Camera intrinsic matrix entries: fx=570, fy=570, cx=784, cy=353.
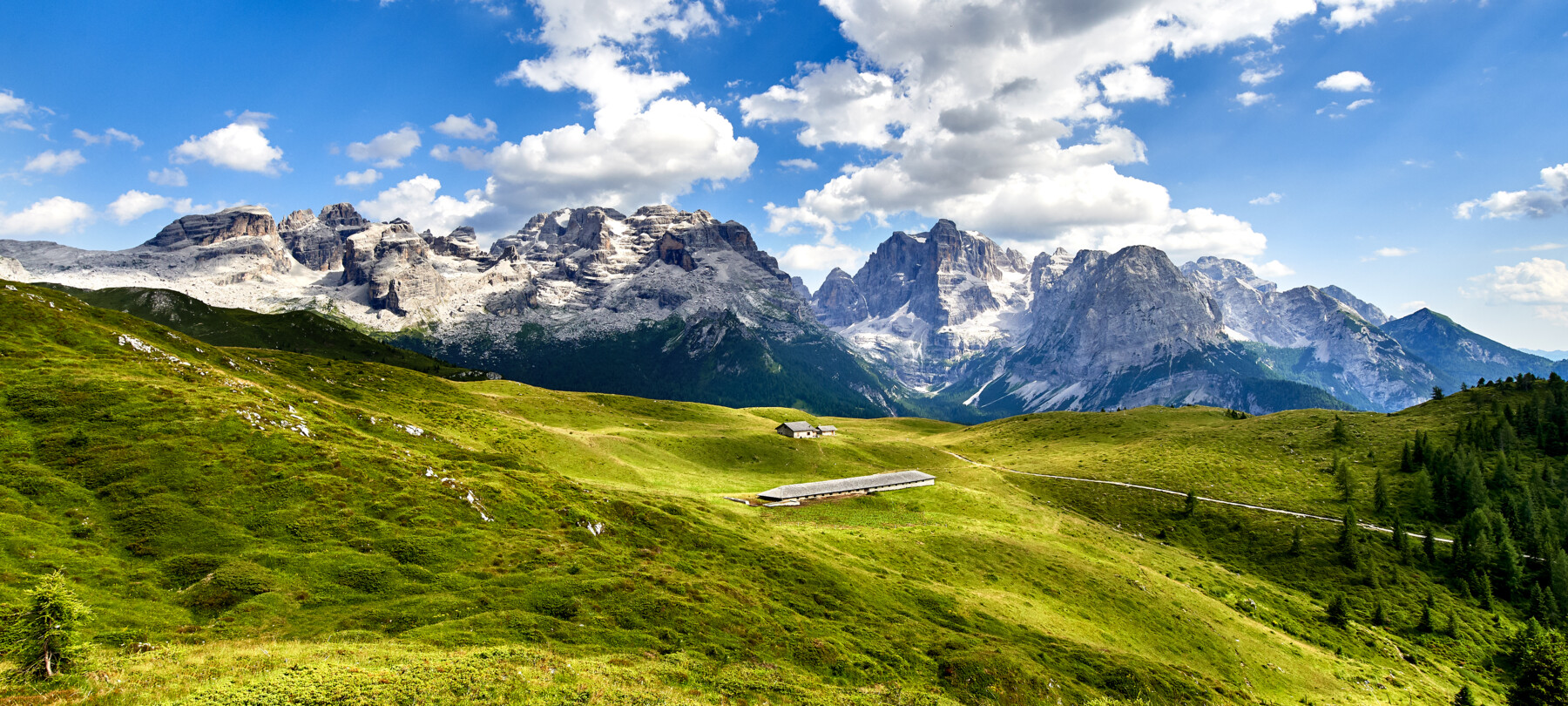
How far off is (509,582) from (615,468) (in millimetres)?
46008

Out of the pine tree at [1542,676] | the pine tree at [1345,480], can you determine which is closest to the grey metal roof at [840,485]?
the pine tree at [1542,676]

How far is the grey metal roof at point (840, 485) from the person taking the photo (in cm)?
7394

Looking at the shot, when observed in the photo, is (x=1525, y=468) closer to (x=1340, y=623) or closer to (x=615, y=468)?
(x=1340, y=623)

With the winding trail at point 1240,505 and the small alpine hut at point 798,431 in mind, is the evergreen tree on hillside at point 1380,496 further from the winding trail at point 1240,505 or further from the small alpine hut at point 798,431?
the small alpine hut at point 798,431

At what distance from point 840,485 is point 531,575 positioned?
49.0 metres

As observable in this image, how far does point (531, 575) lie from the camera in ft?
122

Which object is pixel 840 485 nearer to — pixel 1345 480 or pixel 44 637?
pixel 44 637

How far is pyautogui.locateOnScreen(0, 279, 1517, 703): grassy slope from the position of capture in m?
27.6

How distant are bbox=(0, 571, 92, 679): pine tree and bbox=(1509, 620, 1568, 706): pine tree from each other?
3565 inches

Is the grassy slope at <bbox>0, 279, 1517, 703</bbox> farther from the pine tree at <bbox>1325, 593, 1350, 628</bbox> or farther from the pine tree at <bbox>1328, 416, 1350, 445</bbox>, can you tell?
the pine tree at <bbox>1328, 416, 1350, 445</bbox>

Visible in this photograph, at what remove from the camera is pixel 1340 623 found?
6216 centimetres

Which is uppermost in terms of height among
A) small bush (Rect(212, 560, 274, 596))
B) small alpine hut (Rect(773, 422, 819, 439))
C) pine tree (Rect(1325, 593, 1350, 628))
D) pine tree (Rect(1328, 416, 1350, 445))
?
pine tree (Rect(1328, 416, 1350, 445))

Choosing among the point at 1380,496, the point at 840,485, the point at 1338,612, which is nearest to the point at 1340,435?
the point at 1380,496

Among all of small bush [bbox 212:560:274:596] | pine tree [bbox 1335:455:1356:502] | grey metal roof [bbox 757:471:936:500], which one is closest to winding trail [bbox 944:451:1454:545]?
pine tree [bbox 1335:455:1356:502]
